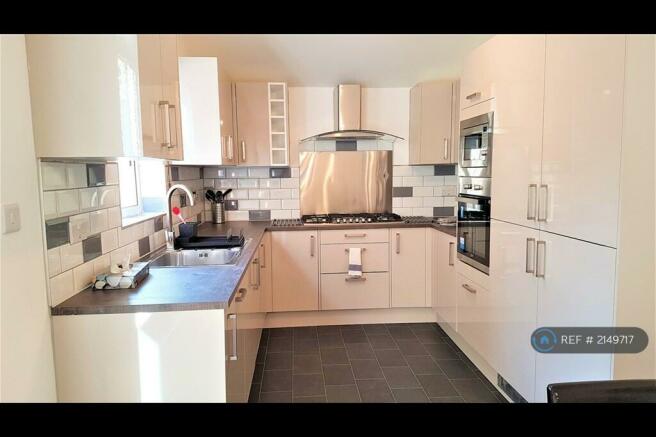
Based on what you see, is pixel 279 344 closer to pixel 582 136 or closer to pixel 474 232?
pixel 474 232

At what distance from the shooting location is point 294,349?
2.89 meters

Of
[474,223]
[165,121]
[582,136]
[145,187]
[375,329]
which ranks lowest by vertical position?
[375,329]

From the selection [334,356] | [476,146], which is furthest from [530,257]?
[334,356]

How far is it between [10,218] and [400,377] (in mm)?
2226

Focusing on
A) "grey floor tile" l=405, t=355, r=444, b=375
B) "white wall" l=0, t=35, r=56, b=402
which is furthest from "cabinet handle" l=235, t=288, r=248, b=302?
"grey floor tile" l=405, t=355, r=444, b=375

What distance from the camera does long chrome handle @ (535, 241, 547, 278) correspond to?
5.65 feet

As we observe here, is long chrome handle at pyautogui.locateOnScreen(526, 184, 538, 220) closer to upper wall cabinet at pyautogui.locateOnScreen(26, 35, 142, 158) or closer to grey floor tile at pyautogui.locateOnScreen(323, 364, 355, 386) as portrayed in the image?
grey floor tile at pyautogui.locateOnScreen(323, 364, 355, 386)

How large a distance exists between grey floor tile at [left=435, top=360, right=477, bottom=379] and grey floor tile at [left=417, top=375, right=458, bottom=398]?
8cm

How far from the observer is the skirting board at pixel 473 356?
2.35 m

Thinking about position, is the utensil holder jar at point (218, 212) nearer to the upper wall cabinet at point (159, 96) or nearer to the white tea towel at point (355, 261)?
the white tea towel at point (355, 261)

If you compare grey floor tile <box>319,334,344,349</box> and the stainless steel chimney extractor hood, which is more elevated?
the stainless steel chimney extractor hood

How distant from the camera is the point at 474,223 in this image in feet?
7.91

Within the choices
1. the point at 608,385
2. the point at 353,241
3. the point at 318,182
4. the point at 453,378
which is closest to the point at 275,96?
the point at 318,182
